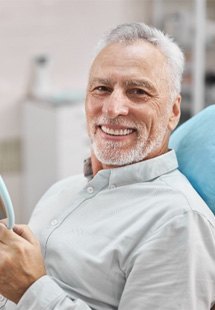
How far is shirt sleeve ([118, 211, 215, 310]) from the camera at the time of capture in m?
1.28

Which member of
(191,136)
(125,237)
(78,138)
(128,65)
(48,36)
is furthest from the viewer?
(48,36)

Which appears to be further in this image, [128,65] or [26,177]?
[26,177]

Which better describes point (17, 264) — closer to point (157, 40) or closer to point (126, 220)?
point (126, 220)

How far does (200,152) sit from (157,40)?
0.31m

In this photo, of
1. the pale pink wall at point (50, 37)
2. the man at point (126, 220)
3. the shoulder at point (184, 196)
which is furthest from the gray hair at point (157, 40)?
the pale pink wall at point (50, 37)

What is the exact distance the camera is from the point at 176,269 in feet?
4.21

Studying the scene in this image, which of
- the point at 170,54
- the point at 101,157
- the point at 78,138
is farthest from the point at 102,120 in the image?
the point at 78,138

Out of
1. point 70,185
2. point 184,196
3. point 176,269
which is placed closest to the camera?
point 176,269

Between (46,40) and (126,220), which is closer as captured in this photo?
(126,220)

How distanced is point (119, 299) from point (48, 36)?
105 inches

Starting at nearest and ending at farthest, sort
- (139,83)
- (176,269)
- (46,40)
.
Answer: (176,269) < (139,83) < (46,40)

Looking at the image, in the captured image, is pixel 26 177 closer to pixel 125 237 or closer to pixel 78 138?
pixel 78 138

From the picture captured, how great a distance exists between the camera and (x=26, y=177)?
3893 millimetres

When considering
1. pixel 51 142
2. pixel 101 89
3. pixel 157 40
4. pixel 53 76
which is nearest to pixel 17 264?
pixel 101 89
